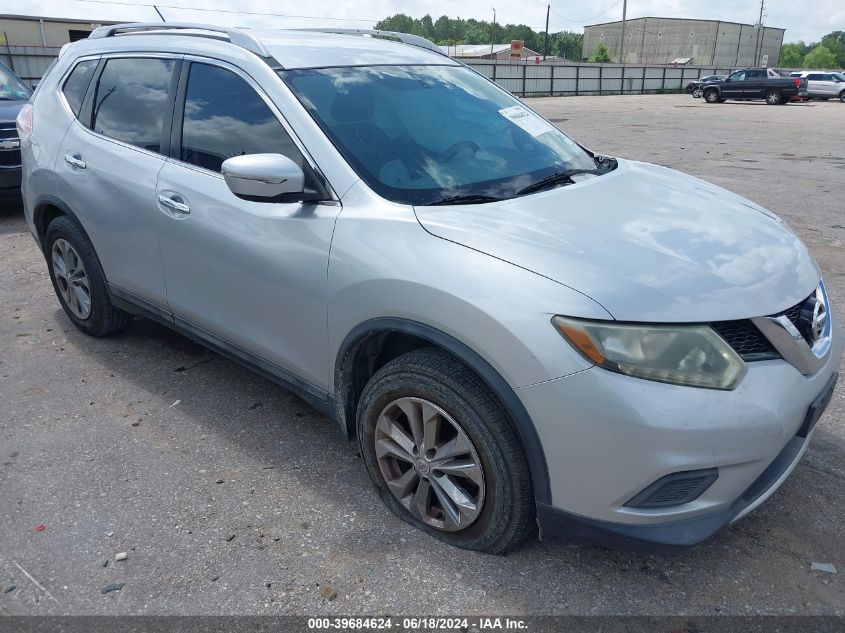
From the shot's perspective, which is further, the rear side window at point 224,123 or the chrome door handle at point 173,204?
the chrome door handle at point 173,204

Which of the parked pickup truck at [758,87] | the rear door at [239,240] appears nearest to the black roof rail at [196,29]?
the rear door at [239,240]

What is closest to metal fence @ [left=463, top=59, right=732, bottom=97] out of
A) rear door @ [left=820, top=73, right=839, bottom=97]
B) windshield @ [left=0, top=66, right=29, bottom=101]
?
rear door @ [left=820, top=73, right=839, bottom=97]

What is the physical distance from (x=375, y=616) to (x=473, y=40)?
13590 centimetres

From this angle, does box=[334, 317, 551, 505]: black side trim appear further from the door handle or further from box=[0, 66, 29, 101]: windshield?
box=[0, 66, 29, 101]: windshield

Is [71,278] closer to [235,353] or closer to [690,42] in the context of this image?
[235,353]

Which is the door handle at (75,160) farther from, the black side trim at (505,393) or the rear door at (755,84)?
the rear door at (755,84)

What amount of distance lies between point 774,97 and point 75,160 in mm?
36949

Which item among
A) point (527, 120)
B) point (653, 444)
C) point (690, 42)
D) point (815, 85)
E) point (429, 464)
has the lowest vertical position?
point (815, 85)

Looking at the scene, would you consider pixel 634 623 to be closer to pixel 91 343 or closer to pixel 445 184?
pixel 445 184

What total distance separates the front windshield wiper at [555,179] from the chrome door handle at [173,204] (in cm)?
150

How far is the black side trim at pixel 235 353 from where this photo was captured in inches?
118

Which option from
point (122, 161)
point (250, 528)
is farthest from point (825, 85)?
point (250, 528)

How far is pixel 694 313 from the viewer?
214 centimetres

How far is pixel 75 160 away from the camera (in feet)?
13.1
